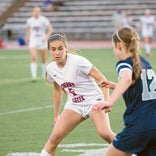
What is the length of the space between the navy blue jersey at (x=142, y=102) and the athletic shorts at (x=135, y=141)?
0.21 feet

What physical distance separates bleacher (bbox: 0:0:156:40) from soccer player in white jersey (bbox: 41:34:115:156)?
30.8m

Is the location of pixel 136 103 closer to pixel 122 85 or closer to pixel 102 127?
pixel 122 85

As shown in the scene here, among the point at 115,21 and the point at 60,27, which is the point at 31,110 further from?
the point at 60,27

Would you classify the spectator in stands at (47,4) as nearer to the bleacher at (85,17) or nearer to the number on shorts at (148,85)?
the bleacher at (85,17)

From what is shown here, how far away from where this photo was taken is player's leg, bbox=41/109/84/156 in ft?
24.9

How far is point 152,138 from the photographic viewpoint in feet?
20.2

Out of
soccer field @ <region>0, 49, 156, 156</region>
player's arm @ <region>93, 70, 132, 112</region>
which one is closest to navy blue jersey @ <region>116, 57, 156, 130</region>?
Result: player's arm @ <region>93, 70, 132, 112</region>

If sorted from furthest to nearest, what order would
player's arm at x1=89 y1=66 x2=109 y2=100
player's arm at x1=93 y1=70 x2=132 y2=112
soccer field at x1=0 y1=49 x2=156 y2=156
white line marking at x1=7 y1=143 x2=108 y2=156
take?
soccer field at x1=0 y1=49 x2=156 y2=156
white line marking at x1=7 y1=143 x2=108 y2=156
player's arm at x1=89 y1=66 x2=109 y2=100
player's arm at x1=93 y1=70 x2=132 y2=112

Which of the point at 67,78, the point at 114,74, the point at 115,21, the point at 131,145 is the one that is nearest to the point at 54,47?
the point at 67,78

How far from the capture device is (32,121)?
38.8ft

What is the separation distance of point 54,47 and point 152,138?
6.62 feet

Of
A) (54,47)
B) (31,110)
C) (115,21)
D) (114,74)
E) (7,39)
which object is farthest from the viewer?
(7,39)

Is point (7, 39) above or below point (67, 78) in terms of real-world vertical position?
below

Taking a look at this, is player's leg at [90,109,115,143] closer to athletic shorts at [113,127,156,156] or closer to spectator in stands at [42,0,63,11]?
athletic shorts at [113,127,156,156]
